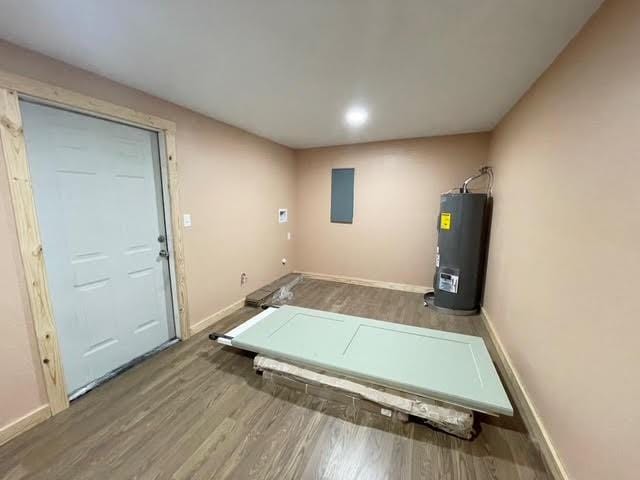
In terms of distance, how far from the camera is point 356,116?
282 cm

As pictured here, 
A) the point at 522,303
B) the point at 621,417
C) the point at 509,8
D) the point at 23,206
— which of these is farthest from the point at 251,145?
the point at 621,417

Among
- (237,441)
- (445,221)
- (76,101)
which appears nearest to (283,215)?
(445,221)

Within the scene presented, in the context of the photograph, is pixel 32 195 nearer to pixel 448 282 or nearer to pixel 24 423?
pixel 24 423

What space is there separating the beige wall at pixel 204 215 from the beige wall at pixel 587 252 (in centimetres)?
296

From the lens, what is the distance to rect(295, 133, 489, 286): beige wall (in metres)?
3.71

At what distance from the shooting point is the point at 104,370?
2.08 metres

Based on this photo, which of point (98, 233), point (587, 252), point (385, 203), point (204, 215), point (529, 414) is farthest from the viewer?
point (385, 203)

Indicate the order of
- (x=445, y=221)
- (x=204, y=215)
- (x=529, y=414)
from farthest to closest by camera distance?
1. (x=445, y=221)
2. (x=204, y=215)
3. (x=529, y=414)

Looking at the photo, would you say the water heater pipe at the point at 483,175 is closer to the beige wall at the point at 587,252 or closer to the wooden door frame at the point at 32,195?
the beige wall at the point at 587,252

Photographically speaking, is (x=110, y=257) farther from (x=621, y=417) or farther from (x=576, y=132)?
(x=576, y=132)

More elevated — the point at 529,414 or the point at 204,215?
the point at 204,215

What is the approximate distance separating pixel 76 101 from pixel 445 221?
3626 millimetres

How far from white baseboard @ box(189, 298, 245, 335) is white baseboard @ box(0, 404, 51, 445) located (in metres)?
1.13

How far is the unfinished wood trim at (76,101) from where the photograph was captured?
1.47 meters
